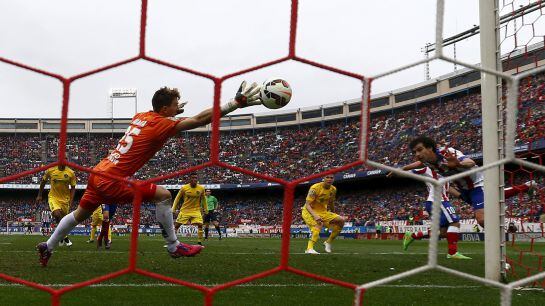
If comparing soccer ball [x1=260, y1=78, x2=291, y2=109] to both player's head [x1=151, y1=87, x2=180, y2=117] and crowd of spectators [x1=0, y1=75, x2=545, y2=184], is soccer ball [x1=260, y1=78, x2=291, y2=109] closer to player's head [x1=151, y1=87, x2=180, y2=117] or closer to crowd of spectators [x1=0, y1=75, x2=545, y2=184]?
player's head [x1=151, y1=87, x2=180, y2=117]

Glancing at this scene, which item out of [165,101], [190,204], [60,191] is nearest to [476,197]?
[165,101]

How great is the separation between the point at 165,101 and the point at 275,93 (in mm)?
1164

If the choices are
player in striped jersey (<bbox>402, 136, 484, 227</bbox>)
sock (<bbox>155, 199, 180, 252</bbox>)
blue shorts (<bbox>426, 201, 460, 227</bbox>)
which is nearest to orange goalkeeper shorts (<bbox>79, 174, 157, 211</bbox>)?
sock (<bbox>155, 199, 180, 252</bbox>)

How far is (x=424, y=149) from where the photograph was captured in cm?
535

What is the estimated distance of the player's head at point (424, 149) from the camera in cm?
535

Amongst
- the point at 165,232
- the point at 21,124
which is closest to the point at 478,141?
the point at 165,232

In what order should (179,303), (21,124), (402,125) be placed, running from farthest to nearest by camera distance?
(21,124) < (402,125) < (179,303)

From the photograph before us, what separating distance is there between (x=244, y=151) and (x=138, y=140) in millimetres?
10253

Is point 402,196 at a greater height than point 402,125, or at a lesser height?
lesser

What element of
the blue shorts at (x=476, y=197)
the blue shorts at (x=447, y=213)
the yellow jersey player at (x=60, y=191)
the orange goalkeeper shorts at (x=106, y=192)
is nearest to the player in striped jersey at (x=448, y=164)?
the blue shorts at (x=476, y=197)

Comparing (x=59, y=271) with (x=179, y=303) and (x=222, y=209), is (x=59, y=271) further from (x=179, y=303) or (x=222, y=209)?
(x=222, y=209)

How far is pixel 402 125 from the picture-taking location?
40.9 feet

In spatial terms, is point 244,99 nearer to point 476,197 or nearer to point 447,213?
point 476,197

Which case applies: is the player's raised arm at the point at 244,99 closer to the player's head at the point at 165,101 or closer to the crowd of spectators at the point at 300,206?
the player's head at the point at 165,101
